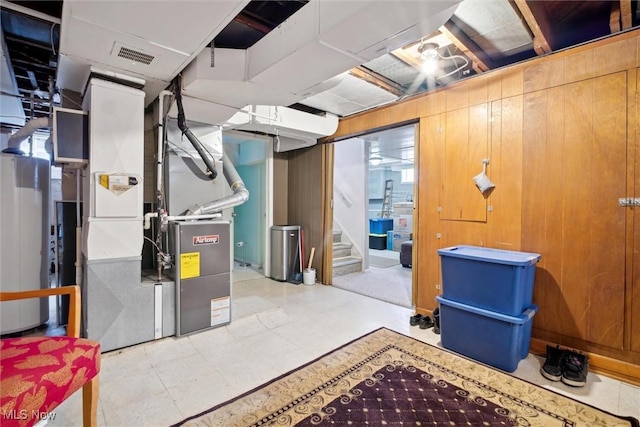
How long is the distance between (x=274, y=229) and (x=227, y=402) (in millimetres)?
3212

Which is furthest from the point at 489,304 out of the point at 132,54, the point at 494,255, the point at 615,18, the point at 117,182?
the point at 132,54

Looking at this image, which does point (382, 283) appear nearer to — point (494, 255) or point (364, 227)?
point (364, 227)

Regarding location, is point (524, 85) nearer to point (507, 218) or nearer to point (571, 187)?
point (571, 187)

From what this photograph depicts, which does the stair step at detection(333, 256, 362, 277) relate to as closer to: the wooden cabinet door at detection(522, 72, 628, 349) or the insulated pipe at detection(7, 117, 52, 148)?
the wooden cabinet door at detection(522, 72, 628, 349)

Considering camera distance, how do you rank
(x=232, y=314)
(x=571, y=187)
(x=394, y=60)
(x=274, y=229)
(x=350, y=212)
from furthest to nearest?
(x=350, y=212) → (x=274, y=229) → (x=232, y=314) → (x=394, y=60) → (x=571, y=187)

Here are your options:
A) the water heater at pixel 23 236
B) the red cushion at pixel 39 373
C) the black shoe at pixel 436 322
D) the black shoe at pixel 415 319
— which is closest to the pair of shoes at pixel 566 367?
the black shoe at pixel 436 322

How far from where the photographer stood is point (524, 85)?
100 inches

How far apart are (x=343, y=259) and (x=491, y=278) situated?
3.31m

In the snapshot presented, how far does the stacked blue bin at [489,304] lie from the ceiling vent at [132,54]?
2.87 m

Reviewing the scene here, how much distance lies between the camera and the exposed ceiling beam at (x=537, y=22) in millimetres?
2008

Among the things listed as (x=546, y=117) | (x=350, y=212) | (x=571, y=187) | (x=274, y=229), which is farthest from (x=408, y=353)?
(x=350, y=212)

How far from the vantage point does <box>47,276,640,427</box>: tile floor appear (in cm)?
177

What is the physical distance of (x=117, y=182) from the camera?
241 centimetres

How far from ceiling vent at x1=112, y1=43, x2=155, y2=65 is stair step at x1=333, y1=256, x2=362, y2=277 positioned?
3.83 metres
